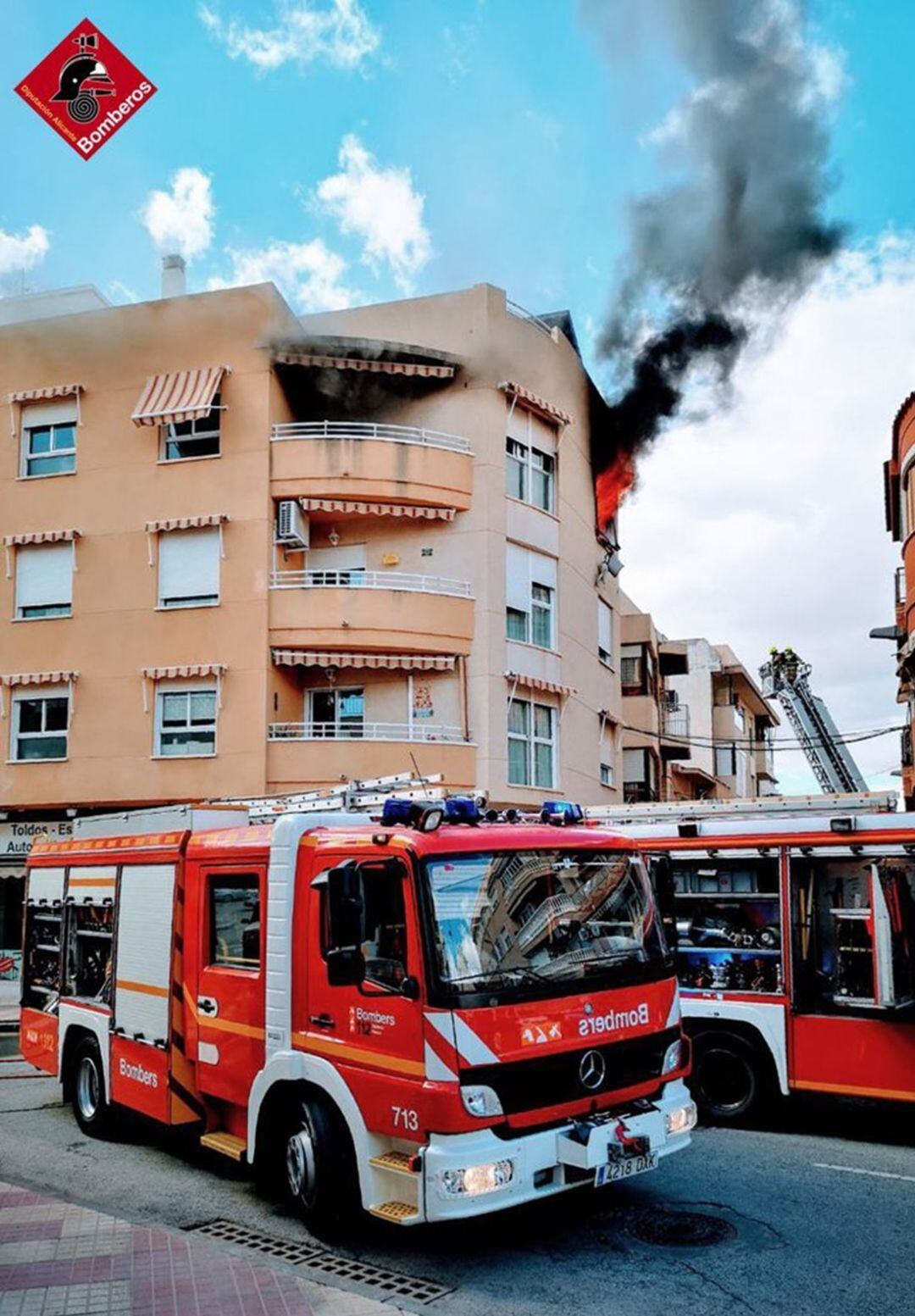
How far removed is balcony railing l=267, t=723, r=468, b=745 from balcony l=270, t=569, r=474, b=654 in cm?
149

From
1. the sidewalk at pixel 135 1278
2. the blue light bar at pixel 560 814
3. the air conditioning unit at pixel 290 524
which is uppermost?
the air conditioning unit at pixel 290 524

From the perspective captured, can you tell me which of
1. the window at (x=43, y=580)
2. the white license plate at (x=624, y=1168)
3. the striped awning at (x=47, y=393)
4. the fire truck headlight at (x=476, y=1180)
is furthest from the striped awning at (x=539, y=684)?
the fire truck headlight at (x=476, y=1180)

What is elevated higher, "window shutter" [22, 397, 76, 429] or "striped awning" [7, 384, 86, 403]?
"striped awning" [7, 384, 86, 403]

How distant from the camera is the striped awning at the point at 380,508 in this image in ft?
71.2

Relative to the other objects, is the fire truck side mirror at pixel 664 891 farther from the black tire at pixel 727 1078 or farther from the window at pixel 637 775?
the window at pixel 637 775

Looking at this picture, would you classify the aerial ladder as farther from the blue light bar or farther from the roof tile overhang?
the blue light bar

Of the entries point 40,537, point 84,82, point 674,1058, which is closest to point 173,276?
point 40,537

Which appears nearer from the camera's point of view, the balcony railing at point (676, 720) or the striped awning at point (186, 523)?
the striped awning at point (186, 523)

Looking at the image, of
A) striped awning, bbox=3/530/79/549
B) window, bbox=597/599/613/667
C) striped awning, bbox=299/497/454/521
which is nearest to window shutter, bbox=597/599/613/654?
window, bbox=597/599/613/667

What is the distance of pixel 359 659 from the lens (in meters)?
21.4

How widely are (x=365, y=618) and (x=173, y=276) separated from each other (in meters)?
10.6

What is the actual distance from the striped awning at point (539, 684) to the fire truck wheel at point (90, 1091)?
13304mm

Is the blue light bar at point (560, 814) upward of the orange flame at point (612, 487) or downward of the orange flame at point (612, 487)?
downward

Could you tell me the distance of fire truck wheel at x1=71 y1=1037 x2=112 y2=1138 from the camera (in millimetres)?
9258
